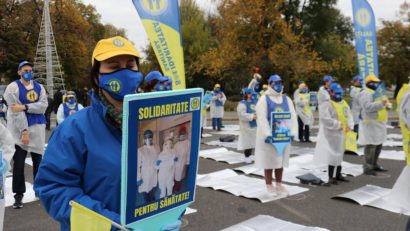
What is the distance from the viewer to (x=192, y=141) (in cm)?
201

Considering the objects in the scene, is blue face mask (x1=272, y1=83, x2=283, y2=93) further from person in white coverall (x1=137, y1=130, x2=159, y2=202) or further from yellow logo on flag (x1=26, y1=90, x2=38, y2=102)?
person in white coverall (x1=137, y1=130, x2=159, y2=202)

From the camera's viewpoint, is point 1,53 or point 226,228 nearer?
point 226,228

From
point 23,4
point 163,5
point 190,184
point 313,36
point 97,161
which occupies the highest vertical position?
point 23,4

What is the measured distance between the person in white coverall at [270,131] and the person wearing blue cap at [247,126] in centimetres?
274

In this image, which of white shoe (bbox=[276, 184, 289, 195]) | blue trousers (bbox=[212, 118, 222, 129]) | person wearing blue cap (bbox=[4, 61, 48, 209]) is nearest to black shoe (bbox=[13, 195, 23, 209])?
person wearing blue cap (bbox=[4, 61, 48, 209])

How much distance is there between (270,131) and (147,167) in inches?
186

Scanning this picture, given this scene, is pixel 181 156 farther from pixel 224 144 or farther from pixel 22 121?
pixel 224 144

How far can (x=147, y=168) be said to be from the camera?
1777mm

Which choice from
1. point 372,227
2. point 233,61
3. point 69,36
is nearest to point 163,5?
point 372,227

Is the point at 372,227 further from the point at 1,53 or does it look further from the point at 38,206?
the point at 1,53

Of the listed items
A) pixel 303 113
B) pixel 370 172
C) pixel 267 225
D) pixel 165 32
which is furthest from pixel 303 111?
pixel 267 225

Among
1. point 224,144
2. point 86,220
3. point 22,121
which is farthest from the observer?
point 224,144

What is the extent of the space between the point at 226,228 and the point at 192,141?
318 cm

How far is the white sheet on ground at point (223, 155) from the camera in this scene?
944 centimetres
